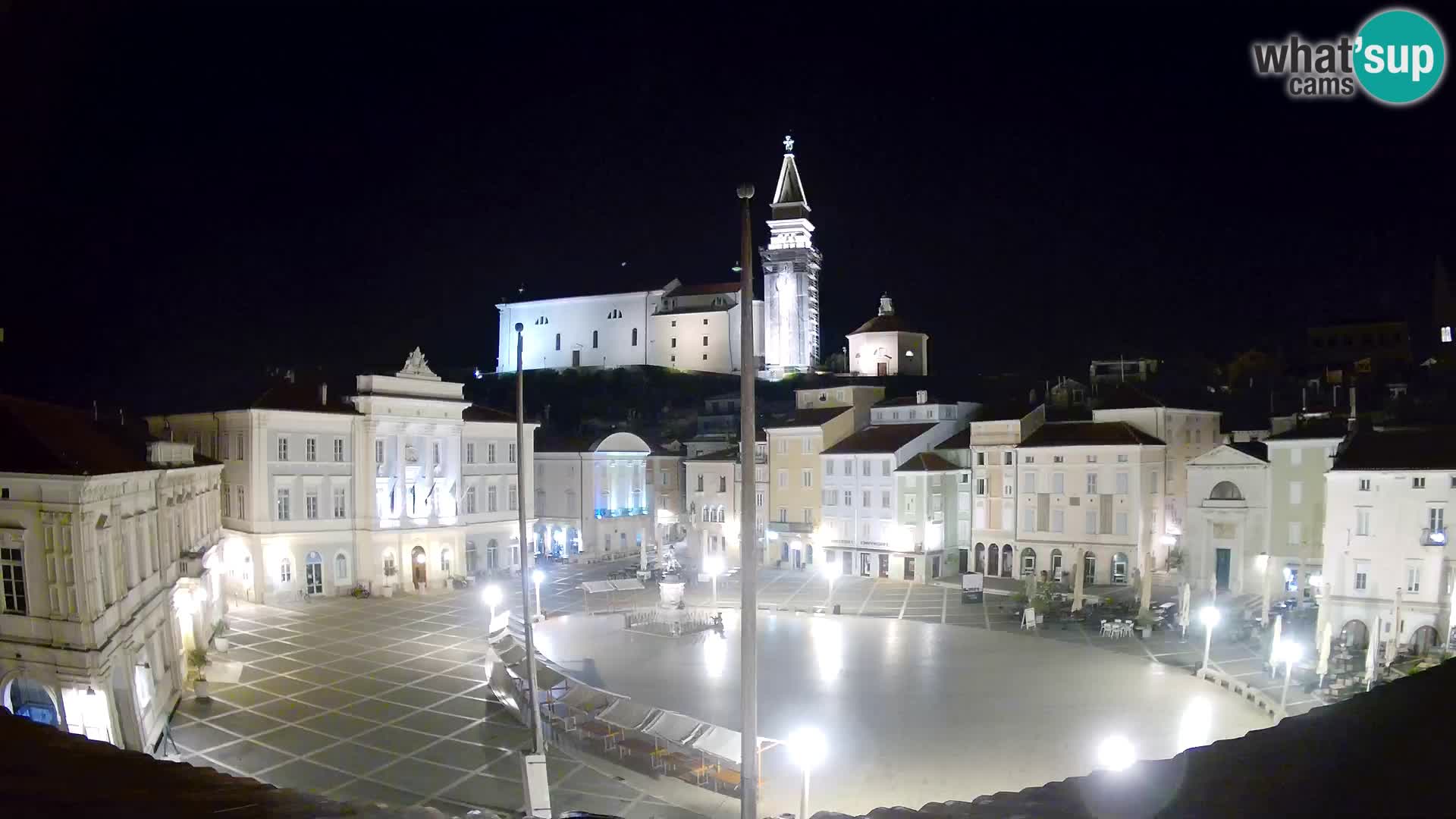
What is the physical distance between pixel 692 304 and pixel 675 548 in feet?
140

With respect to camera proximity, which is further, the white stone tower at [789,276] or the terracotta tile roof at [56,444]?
the white stone tower at [789,276]

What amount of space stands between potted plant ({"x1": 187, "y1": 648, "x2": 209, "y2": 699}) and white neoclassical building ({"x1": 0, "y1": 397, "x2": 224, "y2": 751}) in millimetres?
1235

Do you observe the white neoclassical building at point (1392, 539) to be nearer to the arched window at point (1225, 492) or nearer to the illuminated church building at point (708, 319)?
the arched window at point (1225, 492)

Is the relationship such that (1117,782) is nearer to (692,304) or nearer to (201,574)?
(201,574)

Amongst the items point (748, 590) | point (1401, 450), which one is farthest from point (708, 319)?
point (748, 590)

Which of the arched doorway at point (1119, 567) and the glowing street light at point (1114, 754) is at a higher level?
the glowing street light at point (1114, 754)

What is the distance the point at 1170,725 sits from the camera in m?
21.3

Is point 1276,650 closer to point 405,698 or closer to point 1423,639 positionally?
point 1423,639

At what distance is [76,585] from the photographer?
59.5 feet

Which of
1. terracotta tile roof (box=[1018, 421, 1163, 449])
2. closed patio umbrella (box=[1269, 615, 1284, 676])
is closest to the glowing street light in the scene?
closed patio umbrella (box=[1269, 615, 1284, 676])

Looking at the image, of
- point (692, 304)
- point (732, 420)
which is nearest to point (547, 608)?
point (732, 420)

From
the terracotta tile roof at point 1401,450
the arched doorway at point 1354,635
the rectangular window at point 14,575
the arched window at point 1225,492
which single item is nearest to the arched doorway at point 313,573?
the rectangular window at point 14,575

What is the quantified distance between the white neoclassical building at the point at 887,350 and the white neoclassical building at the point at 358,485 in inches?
1813

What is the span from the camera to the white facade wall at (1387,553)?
28.2 metres
